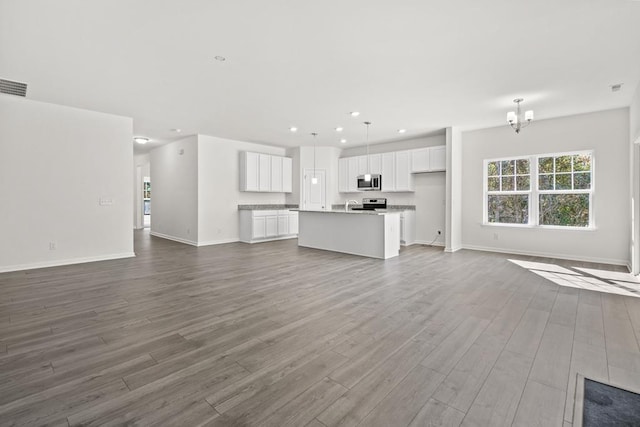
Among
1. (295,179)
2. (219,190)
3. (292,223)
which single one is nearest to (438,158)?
(295,179)

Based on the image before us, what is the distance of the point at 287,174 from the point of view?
941cm

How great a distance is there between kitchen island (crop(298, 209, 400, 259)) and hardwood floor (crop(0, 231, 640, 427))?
1.61 metres

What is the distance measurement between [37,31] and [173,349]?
11.1ft

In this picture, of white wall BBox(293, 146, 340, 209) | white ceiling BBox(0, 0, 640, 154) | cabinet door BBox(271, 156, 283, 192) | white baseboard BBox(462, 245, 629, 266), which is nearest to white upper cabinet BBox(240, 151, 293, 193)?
cabinet door BBox(271, 156, 283, 192)

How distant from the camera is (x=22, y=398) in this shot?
1.79 m

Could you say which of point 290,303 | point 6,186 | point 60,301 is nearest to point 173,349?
point 290,303

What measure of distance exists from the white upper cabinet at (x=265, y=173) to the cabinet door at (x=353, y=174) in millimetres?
1873

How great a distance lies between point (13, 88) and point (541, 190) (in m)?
9.52

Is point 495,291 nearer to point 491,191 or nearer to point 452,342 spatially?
point 452,342

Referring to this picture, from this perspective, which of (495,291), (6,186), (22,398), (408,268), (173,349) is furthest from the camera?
(408,268)

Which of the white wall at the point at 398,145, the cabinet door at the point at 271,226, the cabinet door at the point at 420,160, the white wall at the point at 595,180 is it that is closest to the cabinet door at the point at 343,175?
the white wall at the point at 398,145

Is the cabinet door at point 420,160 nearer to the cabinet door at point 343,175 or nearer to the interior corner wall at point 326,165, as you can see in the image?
the cabinet door at point 343,175

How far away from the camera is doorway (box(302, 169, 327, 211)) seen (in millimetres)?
9398

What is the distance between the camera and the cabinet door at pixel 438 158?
733 cm
